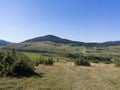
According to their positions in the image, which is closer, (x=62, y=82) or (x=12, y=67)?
(x=62, y=82)

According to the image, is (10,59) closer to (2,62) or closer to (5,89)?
(2,62)

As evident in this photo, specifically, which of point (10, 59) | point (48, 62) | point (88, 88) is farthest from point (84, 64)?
point (88, 88)

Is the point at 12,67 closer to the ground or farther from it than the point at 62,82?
farther from it

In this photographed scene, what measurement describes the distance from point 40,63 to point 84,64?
14243 mm

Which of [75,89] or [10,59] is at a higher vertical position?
[10,59]

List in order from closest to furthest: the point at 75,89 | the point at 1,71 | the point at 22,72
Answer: the point at 75,89 < the point at 1,71 < the point at 22,72

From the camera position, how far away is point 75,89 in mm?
23203

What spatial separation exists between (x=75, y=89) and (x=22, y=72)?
14933mm

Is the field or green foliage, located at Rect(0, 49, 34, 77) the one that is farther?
green foliage, located at Rect(0, 49, 34, 77)

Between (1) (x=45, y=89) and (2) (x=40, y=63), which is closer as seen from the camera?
(1) (x=45, y=89)

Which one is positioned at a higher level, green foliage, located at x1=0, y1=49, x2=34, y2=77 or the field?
green foliage, located at x1=0, y1=49, x2=34, y2=77

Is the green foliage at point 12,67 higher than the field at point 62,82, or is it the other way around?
the green foliage at point 12,67

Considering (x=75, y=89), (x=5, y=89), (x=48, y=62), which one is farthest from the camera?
(x=48, y=62)

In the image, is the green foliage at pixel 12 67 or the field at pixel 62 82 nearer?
the field at pixel 62 82
